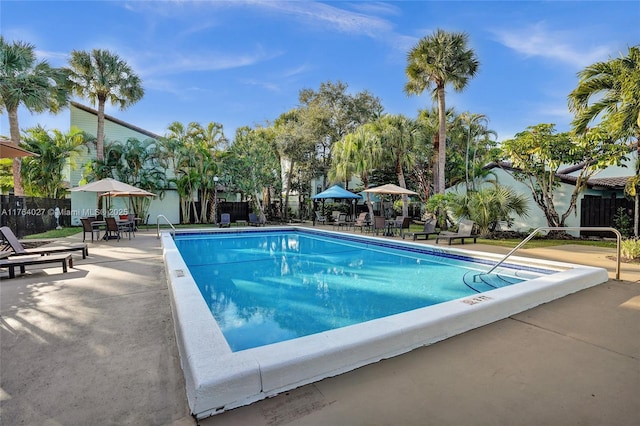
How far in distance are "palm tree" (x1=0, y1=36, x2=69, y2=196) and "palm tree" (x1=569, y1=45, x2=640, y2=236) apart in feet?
76.6

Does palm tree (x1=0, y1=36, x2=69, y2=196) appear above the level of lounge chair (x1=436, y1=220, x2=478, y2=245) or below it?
above

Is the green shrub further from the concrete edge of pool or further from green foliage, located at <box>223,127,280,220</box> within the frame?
green foliage, located at <box>223,127,280,220</box>

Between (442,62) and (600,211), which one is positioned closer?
(600,211)

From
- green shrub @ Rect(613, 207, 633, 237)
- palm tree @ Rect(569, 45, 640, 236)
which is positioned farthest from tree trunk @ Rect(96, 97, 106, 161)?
green shrub @ Rect(613, 207, 633, 237)

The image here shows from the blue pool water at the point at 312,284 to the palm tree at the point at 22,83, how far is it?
1160 cm

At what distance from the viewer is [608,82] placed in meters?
10.4

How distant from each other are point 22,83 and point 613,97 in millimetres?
24712

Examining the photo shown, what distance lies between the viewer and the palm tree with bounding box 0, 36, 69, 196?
48.5ft

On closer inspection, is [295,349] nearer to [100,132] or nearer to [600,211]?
[600,211]

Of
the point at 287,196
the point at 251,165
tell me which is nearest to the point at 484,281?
the point at 251,165

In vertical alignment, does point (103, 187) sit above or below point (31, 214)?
above

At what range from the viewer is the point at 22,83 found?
15109mm

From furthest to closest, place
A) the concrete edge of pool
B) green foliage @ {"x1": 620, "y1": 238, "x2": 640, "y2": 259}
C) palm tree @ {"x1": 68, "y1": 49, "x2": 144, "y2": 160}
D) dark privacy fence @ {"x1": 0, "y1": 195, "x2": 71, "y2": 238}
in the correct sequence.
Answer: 1. palm tree @ {"x1": 68, "y1": 49, "x2": 144, "y2": 160}
2. dark privacy fence @ {"x1": 0, "y1": 195, "x2": 71, "y2": 238}
3. green foliage @ {"x1": 620, "y1": 238, "x2": 640, "y2": 259}
4. the concrete edge of pool

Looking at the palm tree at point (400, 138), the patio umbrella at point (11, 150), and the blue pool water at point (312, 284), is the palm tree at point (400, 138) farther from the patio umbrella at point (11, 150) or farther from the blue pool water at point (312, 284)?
the patio umbrella at point (11, 150)
